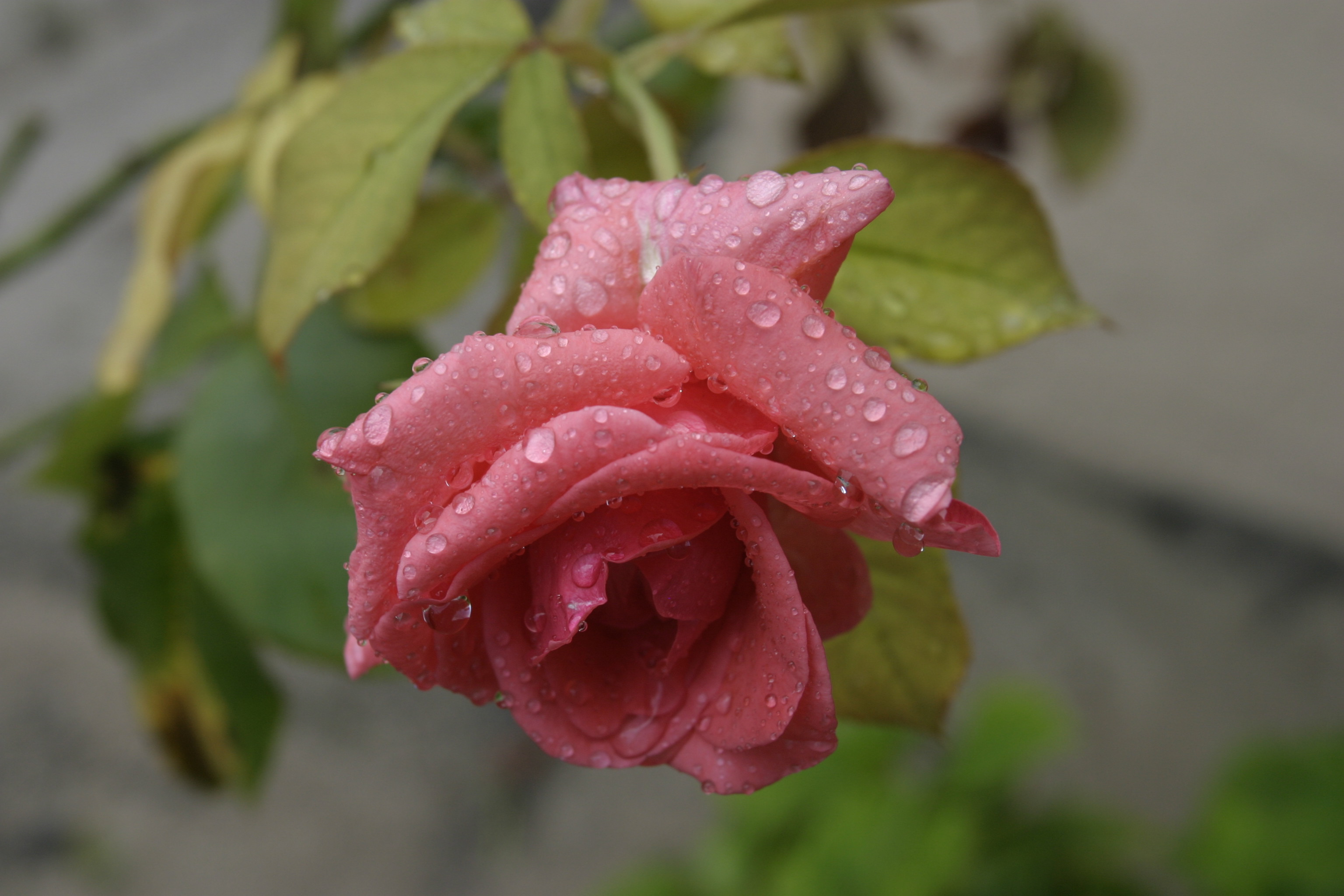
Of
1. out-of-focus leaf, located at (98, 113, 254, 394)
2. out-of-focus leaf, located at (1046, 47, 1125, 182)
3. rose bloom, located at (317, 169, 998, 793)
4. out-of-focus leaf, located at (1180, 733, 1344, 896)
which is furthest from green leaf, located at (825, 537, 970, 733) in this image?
out-of-focus leaf, located at (1180, 733, 1344, 896)

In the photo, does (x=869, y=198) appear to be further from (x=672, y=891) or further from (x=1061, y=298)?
(x=672, y=891)

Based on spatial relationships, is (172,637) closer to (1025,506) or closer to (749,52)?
(749,52)

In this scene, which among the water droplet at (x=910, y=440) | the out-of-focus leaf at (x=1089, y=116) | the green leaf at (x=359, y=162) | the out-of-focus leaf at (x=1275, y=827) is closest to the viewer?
the water droplet at (x=910, y=440)

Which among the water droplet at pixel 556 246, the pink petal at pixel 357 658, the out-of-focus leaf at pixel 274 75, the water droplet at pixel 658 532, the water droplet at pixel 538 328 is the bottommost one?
the pink petal at pixel 357 658

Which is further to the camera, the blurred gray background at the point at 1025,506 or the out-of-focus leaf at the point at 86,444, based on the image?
the blurred gray background at the point at 1025,506

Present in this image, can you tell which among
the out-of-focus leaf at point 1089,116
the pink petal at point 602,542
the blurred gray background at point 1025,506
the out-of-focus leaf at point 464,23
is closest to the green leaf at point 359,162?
the out-of-focus leaf at point 464,23

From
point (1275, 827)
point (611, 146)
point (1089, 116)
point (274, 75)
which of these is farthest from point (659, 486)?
point (1275, 827)

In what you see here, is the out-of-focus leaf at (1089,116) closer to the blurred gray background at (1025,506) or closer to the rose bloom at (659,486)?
the blurred gray background at (1025,506)
